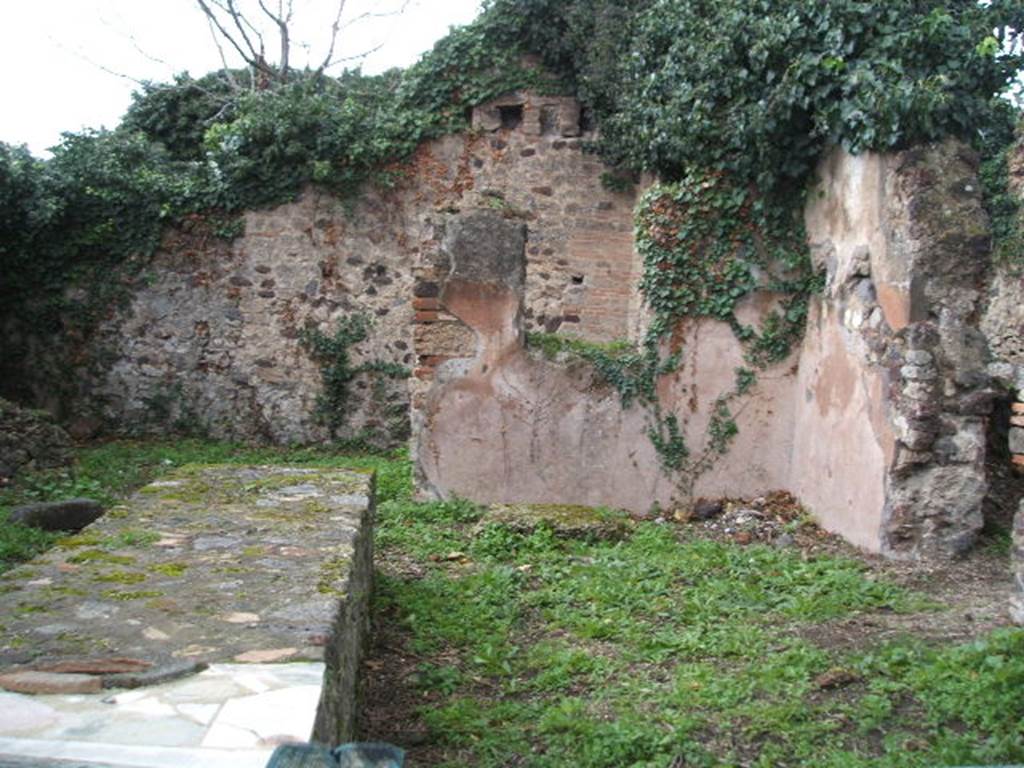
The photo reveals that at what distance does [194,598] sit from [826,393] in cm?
483

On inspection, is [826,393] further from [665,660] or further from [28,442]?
[28,442]

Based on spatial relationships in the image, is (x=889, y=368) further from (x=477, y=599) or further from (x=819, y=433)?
(x=477, y=599)

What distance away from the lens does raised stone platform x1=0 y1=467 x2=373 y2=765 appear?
2.66 metres

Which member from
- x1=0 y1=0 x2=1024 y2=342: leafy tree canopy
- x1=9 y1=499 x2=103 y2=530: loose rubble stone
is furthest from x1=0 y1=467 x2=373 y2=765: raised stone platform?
x1=0 y1=0 x2=1024 y2=342: leafy tree canopy

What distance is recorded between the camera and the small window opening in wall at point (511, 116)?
1203 cm

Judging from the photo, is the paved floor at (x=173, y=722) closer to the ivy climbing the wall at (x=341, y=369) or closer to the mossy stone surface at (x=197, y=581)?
the mossy stone surface at (x=197, y=581)

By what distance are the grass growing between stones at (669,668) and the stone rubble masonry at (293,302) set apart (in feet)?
19.4

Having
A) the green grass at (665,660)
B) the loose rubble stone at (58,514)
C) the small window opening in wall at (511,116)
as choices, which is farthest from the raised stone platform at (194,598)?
the small window opening in wall at (511,116)

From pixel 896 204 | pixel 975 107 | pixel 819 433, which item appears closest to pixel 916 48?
pixel 975 107

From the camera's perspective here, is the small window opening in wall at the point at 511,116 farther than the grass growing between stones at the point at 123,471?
Yes

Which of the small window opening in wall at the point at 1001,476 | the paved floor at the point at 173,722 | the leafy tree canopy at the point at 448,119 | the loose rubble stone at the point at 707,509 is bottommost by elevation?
the loose rubble stone at the point at 707,509

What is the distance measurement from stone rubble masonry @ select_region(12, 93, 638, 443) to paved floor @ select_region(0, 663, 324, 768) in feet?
30.6

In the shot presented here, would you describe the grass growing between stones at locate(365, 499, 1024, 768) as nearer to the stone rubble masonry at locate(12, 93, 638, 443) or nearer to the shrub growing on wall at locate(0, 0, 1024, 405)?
the shrub growing on wall at locate(0, 0, 1024, 405)

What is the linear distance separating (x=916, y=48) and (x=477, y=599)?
14.8 ft
